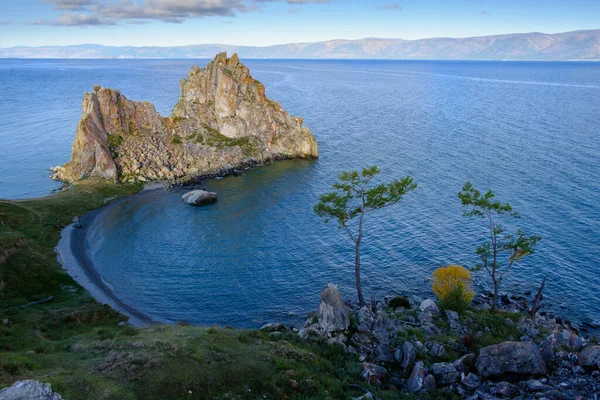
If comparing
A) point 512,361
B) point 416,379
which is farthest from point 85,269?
point 512,361

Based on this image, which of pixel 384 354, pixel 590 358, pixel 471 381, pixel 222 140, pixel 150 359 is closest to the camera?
pixel 150 359

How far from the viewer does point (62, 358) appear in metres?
33.6

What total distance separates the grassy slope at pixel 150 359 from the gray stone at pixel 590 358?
19.4m

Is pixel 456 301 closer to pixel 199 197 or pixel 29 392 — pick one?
pixel 29 392

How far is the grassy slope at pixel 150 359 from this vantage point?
29.2m

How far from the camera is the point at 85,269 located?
6881cm

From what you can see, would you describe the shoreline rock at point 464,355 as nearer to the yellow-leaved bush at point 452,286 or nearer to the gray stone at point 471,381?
the gray stone at point 471,381

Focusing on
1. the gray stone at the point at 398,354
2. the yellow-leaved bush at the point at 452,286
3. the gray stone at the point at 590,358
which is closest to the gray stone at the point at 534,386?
the gray stone at the point at 590,358

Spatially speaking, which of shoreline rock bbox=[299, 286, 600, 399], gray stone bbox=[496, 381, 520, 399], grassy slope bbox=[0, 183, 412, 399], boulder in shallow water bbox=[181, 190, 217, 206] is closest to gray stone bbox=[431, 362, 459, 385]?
shoreline rock bbox=[299, 286, 600, 399]

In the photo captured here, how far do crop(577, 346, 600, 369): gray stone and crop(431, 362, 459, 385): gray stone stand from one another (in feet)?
35.8

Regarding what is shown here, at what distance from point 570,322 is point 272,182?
2955 inches

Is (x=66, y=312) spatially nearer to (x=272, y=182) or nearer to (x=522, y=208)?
(x=272, y=182)

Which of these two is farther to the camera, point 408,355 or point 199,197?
point 199,197

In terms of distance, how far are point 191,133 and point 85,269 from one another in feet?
223
